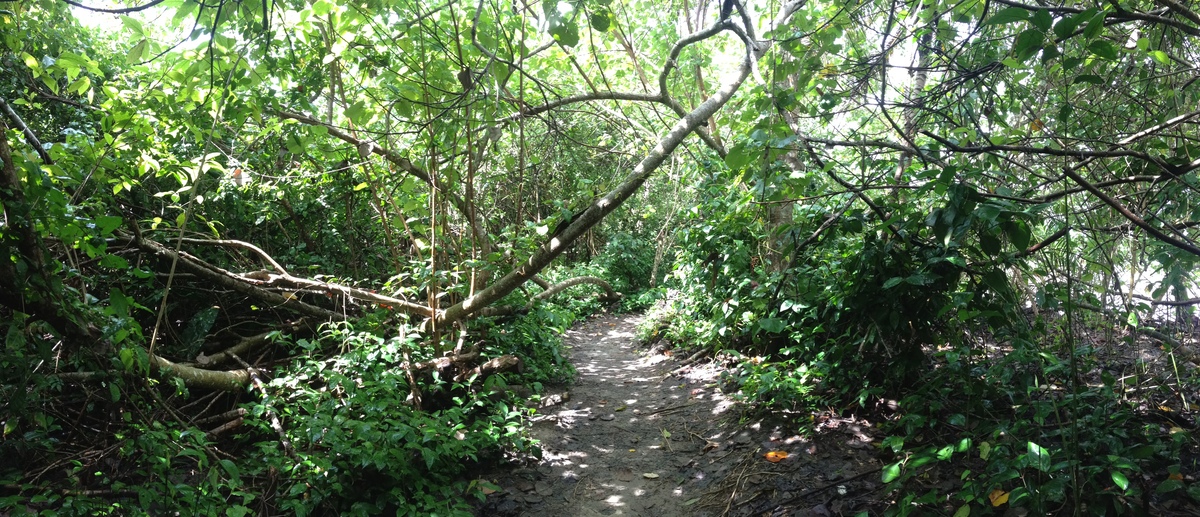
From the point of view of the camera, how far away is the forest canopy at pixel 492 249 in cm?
260

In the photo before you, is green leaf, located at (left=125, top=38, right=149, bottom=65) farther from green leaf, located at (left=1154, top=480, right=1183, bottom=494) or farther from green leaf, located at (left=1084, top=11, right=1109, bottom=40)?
green leaf, located at (left=1154, top=480, right=1183, bottom=494)

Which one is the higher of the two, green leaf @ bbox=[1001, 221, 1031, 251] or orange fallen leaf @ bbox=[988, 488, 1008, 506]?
green leaf @ bbox=[1001, 221, 1031, 251]

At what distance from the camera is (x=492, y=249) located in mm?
5691

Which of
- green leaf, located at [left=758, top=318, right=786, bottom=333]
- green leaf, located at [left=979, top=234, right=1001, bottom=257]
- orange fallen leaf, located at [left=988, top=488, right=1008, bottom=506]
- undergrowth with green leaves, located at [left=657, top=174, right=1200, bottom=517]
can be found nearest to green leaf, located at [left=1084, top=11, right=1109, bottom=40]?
undergrowth with green leaves, located at [left=657, top=174, right=1200, bottom=517]

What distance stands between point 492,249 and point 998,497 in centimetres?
427

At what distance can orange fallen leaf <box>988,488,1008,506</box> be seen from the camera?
250cm

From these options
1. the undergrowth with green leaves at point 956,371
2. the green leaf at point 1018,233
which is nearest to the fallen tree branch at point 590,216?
the undergrowth with green leaves at point 956,371

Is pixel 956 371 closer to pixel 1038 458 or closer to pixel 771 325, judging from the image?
pixel 1038 458

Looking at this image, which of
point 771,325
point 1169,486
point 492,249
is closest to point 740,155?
point 771,325

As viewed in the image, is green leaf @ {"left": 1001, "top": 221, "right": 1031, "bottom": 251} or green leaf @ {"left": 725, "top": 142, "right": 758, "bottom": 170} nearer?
green leaf @ {"left": 1001, "top": 221, "right": 1031, "bottom": 251}

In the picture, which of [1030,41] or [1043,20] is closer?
[1043,20]

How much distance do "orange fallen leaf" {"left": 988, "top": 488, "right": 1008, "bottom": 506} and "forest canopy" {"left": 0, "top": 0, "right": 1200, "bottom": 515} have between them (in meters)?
0.09

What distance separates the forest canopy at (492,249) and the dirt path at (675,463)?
0.26 meters

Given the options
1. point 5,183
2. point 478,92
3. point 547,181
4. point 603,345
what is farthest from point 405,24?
point 547,181
